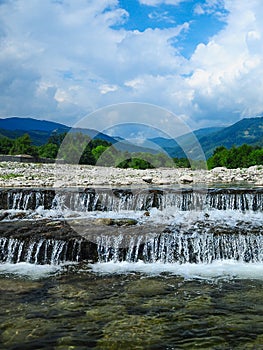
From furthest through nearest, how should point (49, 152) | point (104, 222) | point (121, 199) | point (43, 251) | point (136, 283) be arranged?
point (49, 152) → point (121, 199) → point (104, 222) → point (43, 251) → point (136, 283)

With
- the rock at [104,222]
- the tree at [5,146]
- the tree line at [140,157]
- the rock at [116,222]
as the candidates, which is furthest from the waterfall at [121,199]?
the tree at [5,146]

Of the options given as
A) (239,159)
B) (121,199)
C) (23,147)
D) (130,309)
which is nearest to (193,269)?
(130,309)

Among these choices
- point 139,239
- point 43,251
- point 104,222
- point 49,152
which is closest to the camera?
point 43,251

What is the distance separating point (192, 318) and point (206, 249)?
4399 mm

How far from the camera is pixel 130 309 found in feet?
20.6

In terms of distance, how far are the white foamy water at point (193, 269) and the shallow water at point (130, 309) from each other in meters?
0.03

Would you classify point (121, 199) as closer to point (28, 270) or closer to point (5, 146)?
point (28, 270)

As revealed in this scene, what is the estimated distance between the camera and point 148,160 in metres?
58.9

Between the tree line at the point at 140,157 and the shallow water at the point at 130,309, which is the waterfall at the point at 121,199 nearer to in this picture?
the shallow water at the point at 130,309

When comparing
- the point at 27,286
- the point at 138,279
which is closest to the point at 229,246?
the point at 138,279

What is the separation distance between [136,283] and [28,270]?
2991 millimetres

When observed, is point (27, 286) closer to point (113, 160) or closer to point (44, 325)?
point (44, 325)

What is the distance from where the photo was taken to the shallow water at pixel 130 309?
199 inches

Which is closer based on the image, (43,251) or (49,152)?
(43,251)
